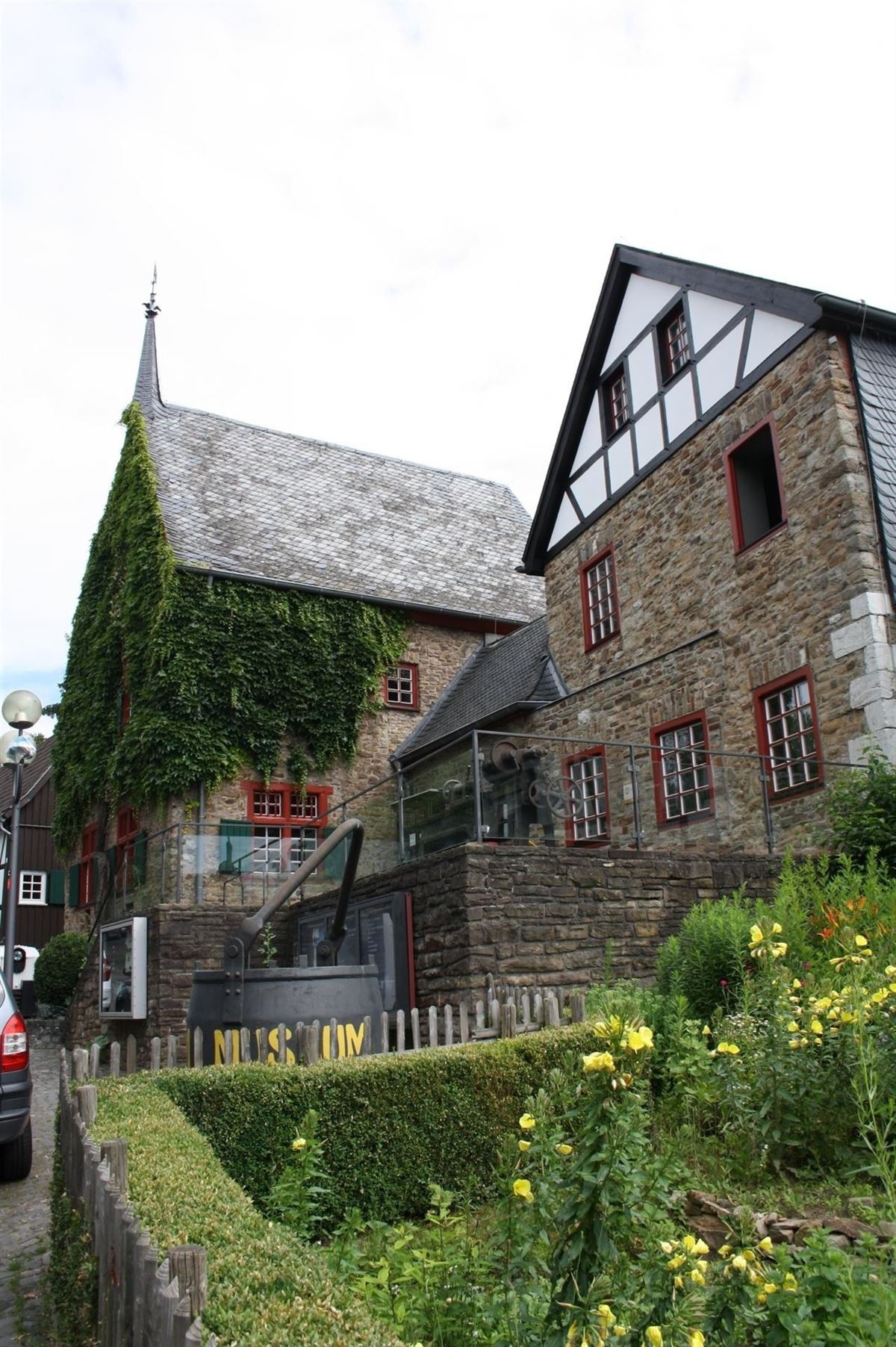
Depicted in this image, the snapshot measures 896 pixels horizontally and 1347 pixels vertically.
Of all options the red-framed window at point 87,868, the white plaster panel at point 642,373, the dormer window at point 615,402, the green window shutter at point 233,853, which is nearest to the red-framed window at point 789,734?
the white plaster panel at point 642,373

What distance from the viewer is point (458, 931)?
34.7ft

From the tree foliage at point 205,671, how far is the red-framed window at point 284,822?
435 mm

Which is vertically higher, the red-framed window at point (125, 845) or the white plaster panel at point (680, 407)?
the white plaster panel at point (680, 407)

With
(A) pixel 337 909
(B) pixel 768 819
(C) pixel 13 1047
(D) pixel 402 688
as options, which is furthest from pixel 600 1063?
(D) pixel 402 688

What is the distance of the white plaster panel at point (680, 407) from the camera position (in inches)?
593

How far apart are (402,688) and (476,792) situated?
11190 mm

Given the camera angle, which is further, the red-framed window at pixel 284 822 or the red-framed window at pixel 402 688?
the red-framed window at pixel 402 688

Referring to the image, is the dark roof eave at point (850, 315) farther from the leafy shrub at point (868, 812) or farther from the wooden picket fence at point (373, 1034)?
the wooden picket fence at point (373, 1034)

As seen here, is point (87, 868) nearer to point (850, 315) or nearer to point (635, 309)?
point (635, 309)

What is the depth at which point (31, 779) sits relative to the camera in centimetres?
3856

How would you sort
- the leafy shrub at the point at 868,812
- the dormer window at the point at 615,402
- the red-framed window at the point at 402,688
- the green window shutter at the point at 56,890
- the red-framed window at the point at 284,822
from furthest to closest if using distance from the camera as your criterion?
the green window shutter at the point at 56,890
the red-framed window at the point at 402,688
the dormer window at the point at 615,402
the red-framed window at the point at 284,822
the leafy shrub at the point at 868,812

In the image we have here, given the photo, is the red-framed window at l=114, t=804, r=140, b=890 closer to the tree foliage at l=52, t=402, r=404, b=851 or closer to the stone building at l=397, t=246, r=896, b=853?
the tree foliage at l=52, t=402, r=404, b=851

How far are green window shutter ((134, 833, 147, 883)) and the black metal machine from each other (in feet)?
31.2

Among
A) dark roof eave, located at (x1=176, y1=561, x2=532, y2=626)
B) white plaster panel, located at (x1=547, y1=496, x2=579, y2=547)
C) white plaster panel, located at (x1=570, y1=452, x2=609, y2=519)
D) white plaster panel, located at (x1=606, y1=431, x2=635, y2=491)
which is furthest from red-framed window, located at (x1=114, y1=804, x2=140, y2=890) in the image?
white plaster panel, located at (x1=606, y1=431, x2=635, y2=491)
